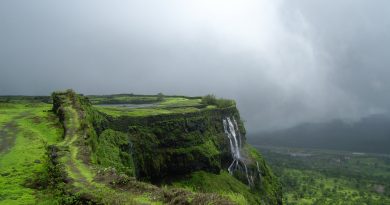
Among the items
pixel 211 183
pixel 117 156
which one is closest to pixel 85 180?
pixel 117 156

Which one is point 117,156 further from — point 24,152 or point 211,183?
point 211,183

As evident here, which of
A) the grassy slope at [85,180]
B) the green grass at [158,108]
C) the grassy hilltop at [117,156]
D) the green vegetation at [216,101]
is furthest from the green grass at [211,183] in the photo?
the grassy slope at [85,180]

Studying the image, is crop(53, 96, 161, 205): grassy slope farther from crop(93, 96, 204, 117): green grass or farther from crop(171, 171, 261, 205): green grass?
crop(171, 171, 261, 205): green grass

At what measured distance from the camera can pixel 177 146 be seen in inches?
3108

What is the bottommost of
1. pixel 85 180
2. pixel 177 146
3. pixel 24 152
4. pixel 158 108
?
pixel 177 146

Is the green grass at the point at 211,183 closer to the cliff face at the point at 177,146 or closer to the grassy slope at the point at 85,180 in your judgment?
the cliff face at the point at 177,146

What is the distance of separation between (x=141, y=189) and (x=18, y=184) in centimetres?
1043

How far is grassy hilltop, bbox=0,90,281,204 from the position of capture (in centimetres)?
2545

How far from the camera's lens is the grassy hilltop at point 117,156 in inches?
1002

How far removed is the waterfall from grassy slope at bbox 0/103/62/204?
52.1 meters

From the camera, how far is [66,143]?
120ft

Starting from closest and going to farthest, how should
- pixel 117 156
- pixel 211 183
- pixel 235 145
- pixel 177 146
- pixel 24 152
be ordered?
pixel 24 152 < pixel 117 156 < pixel 211 183 < pixel 177 146 < pixel 235 145

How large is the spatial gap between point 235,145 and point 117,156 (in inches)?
2181

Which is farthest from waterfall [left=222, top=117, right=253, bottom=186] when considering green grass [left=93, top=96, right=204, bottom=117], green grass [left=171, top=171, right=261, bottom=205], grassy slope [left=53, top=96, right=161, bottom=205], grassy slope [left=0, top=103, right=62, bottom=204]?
grassy slope [left=53, top=96, right=161, bottom=205]
